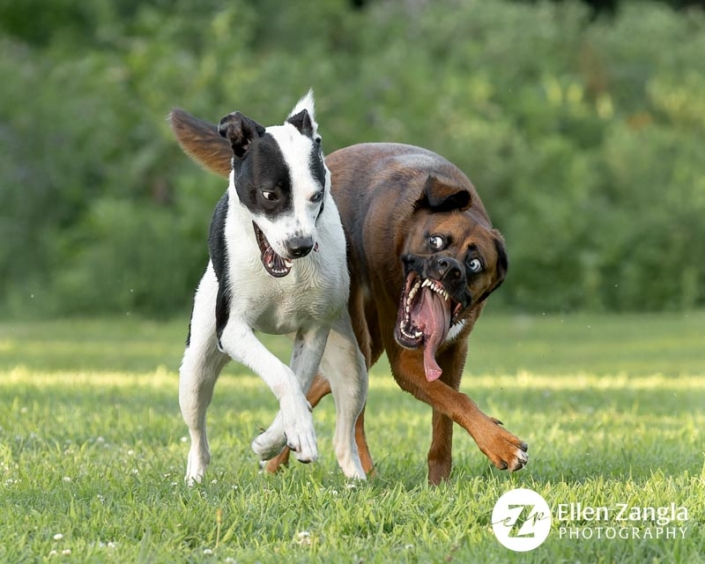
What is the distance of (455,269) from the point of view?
4.84 meters

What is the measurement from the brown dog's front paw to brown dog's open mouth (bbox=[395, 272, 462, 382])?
35 centimetres

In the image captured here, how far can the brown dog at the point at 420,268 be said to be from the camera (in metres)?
4.90

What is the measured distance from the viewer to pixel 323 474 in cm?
535

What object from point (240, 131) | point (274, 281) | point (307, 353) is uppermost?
point (240, 131)

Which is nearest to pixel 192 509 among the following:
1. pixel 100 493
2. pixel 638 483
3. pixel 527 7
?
pixel 100 493

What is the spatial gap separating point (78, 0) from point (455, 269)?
17.4 m

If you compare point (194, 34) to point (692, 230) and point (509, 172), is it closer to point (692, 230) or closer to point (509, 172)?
point (509, 172)

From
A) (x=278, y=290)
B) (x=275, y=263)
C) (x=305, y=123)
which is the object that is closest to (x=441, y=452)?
(x=278, y=290)

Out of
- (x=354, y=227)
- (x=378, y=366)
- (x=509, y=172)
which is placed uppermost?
(x=354, y=227)

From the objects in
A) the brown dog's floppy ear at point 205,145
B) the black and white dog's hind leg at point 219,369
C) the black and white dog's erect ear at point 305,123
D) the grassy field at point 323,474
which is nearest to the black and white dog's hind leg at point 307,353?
the black and white dog's hind leg at point 219,369

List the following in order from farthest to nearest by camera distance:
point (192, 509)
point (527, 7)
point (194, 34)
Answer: point (527, 7) < point (194, 34) < point (192, 509)
